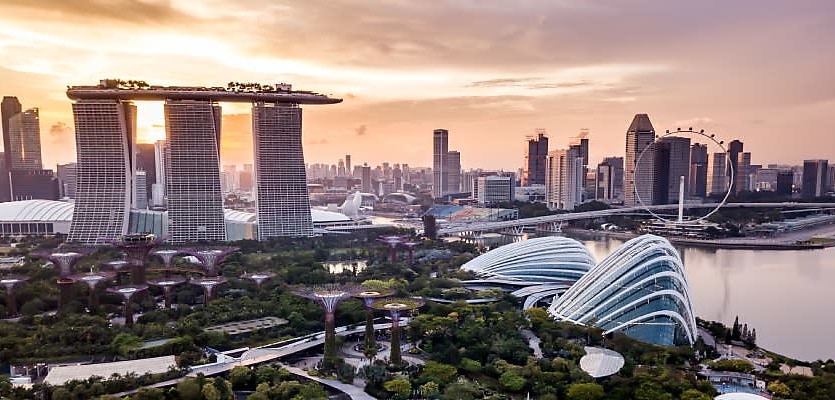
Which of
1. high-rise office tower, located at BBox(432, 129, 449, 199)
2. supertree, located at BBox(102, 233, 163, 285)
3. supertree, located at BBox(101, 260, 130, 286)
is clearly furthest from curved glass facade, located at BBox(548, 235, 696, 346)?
high-rise office tower, located at BBox(432, 129, 449, 199)

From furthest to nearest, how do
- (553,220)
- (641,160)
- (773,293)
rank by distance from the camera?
1. (641,160)
2. (553,220)
3. (773,293)

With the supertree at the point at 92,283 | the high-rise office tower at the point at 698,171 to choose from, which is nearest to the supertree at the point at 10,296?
the supertree at the point at 92,283

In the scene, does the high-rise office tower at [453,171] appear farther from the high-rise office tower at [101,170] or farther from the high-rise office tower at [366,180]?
the high-rise office tower at [101,170]

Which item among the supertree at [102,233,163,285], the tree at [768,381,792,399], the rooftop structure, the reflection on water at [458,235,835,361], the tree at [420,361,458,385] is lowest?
the reflection on water at [458,235,835,361]

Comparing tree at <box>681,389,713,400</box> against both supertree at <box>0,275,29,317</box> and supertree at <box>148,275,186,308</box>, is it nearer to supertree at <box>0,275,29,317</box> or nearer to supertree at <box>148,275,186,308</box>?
supertree at <box>148,275,186,308</box>

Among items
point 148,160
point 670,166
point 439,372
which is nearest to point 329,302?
point 439,372

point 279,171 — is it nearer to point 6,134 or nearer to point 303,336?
point 303,336

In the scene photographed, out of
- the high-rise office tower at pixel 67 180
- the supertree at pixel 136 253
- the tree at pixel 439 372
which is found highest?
the high-rise office tower at pixel 67 180
